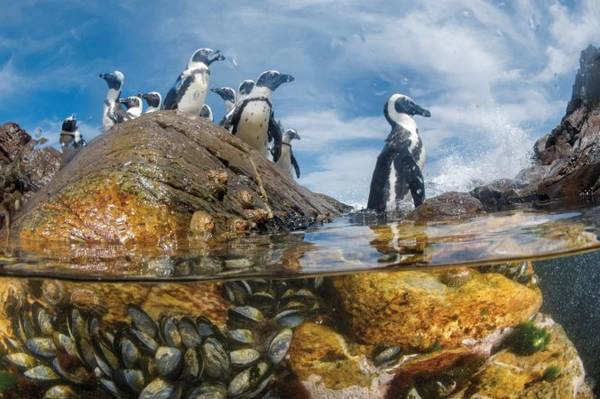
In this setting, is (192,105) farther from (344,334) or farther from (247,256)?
(344,334)

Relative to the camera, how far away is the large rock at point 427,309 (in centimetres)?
370

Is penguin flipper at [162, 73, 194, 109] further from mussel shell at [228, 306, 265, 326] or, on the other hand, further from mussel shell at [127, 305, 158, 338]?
mussel shell at [228, 306, 265, 326]

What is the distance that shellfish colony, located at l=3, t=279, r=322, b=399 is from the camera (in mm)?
3471

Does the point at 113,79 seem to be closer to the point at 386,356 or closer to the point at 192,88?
the point at 192,88

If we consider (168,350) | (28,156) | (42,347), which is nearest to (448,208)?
(168,350)

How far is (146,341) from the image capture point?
354cm

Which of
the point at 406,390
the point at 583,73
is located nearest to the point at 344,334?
the point at 406,390

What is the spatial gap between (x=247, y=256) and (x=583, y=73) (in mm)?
20909

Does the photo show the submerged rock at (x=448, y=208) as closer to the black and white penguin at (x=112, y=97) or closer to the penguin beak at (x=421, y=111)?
the penguin beak at (x=421, y=111)

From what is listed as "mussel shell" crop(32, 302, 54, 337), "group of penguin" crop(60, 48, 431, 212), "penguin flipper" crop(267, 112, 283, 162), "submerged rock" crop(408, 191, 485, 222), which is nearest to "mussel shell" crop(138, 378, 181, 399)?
"mussel shell" crop(32, 302, 54, 337)

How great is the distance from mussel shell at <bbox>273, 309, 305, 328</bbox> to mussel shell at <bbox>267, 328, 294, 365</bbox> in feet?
0.23

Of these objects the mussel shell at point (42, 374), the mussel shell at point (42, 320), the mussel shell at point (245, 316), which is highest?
the mussel shell at point (42, 320)

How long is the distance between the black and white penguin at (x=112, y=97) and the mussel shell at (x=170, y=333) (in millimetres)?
17742

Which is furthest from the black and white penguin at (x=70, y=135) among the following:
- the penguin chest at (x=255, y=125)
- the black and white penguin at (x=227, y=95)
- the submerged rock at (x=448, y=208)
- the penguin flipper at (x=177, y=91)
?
the submerged rock at (x=448, y=208)
